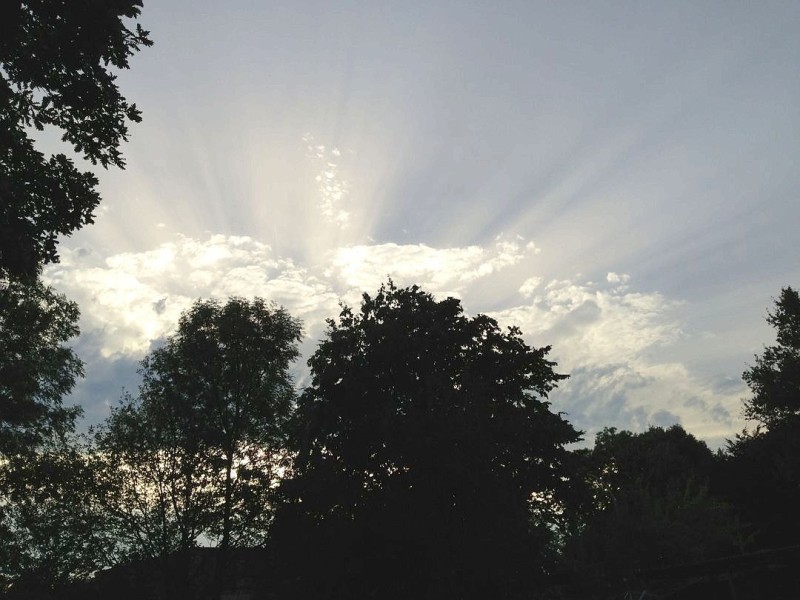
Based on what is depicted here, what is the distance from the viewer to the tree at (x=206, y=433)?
79.5 feet

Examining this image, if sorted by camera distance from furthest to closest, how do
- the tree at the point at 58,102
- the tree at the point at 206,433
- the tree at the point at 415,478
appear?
the tree at the point at 206,433, the tree at the point at 415,478, the tree at the point at 58,102

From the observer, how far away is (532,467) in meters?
23.2

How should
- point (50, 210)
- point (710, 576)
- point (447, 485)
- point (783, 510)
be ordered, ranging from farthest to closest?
point (783, 510), point (447, 485), point (710, 576), point (50, 210)

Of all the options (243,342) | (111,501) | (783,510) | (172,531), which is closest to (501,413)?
(243,342)

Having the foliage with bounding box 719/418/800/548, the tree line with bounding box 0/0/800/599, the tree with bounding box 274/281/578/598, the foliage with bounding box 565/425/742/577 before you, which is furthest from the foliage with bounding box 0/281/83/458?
the foliage with bounding box 719/418/800/548

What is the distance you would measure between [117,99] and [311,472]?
1604 centimetres

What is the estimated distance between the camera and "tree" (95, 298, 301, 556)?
24.2 metres

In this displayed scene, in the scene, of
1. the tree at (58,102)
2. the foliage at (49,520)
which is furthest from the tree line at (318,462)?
the tree at (58,102)

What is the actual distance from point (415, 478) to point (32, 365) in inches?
647

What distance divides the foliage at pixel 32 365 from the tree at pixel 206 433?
9.72ft

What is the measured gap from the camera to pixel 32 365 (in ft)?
68.9

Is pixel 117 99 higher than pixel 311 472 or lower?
higher

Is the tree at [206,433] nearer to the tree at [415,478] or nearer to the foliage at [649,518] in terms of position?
the tree at [415,478]

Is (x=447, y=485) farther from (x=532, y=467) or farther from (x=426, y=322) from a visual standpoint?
(x=426, y=322)
